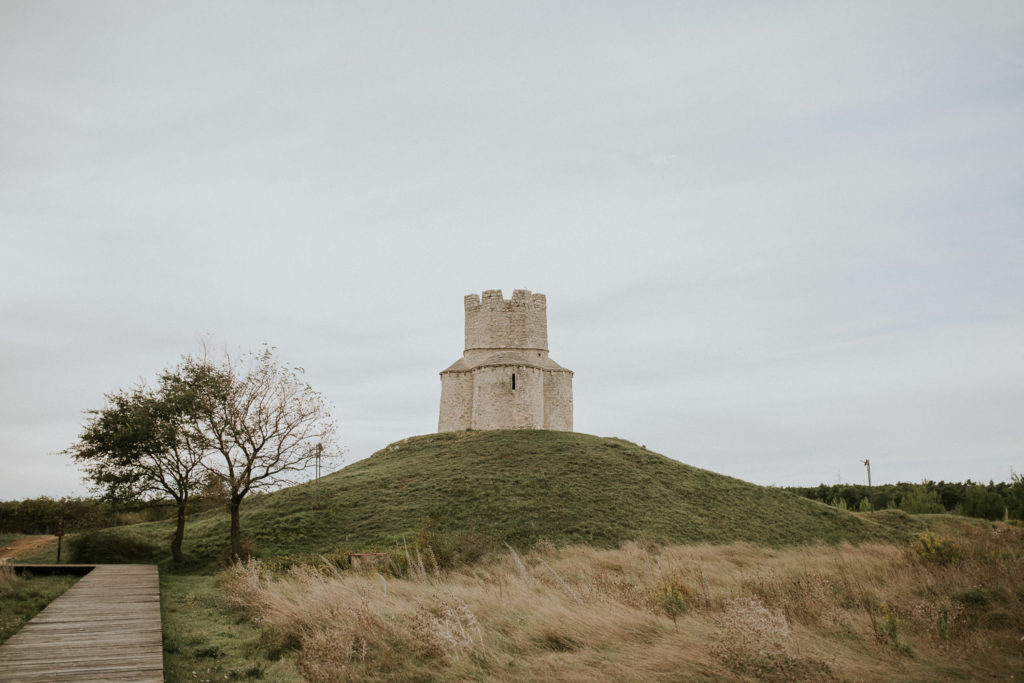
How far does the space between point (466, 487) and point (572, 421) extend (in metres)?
18.8

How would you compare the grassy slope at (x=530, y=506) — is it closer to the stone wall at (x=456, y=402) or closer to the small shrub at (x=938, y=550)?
the stone wall at (x=456, y=402)

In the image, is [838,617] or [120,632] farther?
[120,632]

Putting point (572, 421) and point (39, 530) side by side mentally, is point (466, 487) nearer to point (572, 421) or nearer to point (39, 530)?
point (572, 421)

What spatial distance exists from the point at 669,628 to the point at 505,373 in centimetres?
3851

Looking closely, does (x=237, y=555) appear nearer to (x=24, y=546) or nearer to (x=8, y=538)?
(x=24, y=546)

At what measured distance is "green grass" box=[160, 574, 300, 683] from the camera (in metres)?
9.77

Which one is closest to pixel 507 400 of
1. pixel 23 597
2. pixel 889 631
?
pixel 23 597

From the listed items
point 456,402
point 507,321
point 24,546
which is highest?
point 507,321

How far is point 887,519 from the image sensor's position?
37.0 metres

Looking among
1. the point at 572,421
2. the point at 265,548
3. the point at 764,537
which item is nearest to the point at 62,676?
the point at 265,548

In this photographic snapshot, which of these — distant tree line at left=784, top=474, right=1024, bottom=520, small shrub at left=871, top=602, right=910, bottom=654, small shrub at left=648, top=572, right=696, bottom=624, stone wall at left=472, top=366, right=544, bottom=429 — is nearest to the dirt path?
stone wall at left=472, top=366, right=544, bottom=429

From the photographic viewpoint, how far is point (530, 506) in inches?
1230

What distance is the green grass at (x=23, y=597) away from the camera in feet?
41.3

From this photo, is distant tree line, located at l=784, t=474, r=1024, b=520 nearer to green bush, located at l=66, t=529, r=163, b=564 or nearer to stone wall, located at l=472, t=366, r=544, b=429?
stone wall, located at l=472, t=366, r=544, b=429
